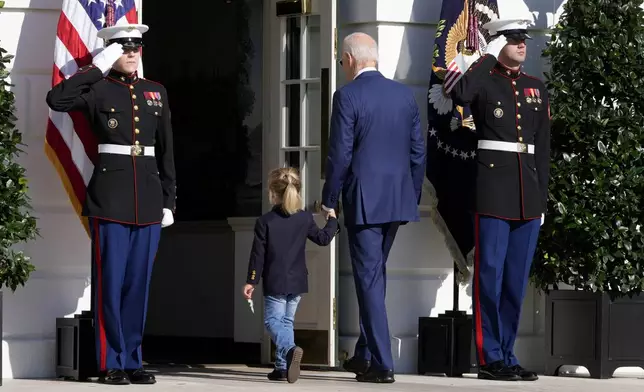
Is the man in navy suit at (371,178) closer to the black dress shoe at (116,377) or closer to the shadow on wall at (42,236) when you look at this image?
the black dress shoe at (116,377)

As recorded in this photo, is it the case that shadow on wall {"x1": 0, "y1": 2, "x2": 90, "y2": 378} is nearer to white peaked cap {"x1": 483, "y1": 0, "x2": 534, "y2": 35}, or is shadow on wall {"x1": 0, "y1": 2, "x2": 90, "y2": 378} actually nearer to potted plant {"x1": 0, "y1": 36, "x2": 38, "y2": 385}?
potted plant {"x1": 0, "y1": 36, "x2": 38, "y2": 385}

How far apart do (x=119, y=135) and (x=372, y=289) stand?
1.55 meters

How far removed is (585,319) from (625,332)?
0.78 feet

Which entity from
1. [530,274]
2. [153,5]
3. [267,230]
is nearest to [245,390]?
[267,230]

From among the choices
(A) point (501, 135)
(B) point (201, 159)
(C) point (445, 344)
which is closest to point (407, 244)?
(C) point (445, 344)

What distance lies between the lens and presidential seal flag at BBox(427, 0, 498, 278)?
9.13 meters

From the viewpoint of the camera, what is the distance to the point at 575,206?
905cm

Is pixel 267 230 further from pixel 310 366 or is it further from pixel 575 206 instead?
pixel 575 206

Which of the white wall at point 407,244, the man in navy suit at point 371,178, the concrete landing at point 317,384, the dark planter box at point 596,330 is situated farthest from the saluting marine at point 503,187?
the white wall at point 407,244

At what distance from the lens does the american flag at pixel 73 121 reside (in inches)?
337

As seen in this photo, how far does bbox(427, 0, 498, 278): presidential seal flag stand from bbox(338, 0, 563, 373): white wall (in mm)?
229

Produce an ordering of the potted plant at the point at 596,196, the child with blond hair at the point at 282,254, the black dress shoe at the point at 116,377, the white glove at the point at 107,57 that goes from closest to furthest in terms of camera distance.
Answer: the black dress shoe at the point at 116,377, the white glove at the point at 107,57, the child with blond hair at the point at 282,254, the potted plant at the point at 596,196

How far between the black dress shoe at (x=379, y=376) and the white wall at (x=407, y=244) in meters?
0.94

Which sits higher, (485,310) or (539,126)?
(539,126)
